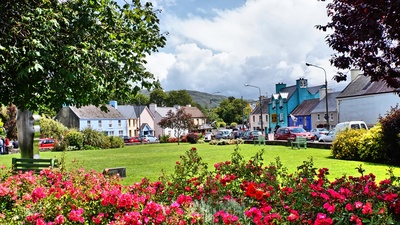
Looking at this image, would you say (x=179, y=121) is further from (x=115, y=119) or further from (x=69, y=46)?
(x=69, y=46)

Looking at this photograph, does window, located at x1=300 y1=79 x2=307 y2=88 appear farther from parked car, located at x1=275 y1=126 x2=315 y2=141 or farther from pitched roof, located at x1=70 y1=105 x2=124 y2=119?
pitched roof, located at x1=70 y1=105 x2=124 y2=119

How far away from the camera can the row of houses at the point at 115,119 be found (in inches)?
2857

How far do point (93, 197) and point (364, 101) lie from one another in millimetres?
45818

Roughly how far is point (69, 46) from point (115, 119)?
74399mm

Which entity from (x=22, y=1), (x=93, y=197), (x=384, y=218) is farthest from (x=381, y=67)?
(x=22, y=1)

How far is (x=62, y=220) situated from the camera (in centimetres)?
409

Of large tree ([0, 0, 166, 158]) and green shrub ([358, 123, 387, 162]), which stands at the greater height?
large tree ([0, 0, 166, 158])

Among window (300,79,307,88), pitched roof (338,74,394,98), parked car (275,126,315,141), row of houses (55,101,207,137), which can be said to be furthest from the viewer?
row of houses (55,101,207,137)

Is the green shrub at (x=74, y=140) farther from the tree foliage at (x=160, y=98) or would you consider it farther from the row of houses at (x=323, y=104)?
the tree foliage at (x=160, y=98)

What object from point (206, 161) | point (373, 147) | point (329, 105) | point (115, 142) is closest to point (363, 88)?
point (329, 105)

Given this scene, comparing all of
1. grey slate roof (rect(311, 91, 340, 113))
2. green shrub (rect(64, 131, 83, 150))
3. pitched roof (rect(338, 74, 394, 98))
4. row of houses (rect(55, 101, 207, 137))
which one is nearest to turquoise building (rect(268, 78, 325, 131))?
grey slate roof (rect(311, 91, 340, 113))

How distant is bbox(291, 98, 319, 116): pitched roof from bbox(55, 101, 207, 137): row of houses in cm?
1823

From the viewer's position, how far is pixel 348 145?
18.4 m

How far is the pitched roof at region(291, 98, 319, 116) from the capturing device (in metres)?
62.2
